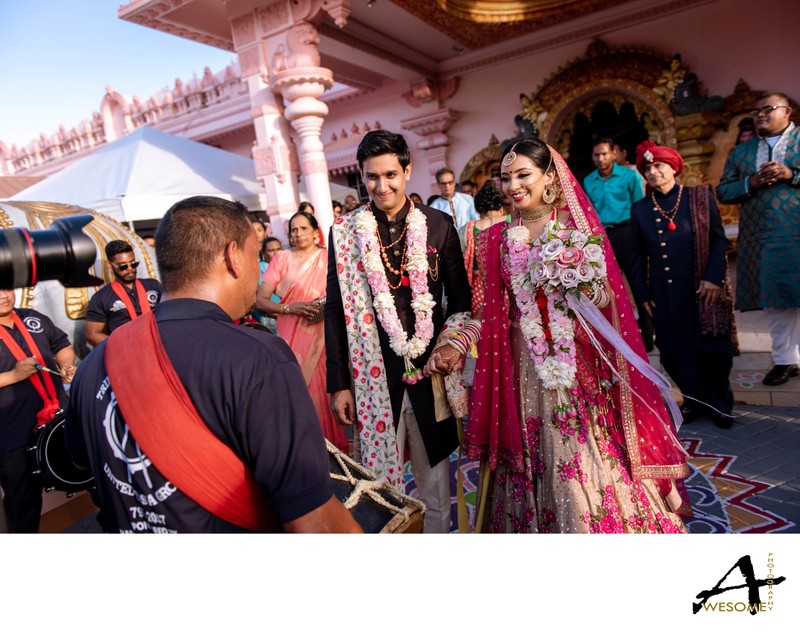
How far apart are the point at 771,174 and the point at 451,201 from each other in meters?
2.76

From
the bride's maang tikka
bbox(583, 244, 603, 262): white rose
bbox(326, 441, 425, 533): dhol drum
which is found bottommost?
bbox(326, 441, 425, 533): dhol drum

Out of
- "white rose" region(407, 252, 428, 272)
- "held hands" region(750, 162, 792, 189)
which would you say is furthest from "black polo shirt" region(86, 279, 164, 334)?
"held hands" region(750, 162, 792, 189)

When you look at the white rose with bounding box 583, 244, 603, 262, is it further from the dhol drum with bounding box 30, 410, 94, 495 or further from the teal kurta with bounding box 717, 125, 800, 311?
the teal kurta with bounding box 717, 125, 800, 311

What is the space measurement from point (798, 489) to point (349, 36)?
7.55m

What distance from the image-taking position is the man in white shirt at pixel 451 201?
210 inches

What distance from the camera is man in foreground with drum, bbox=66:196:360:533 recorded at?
1009mm

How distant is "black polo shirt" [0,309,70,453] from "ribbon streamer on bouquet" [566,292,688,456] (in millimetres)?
2869

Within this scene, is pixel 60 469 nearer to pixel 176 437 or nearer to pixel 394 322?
pixel 176 437

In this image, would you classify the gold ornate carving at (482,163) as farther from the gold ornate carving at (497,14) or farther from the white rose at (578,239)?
the white rose at (578,239)

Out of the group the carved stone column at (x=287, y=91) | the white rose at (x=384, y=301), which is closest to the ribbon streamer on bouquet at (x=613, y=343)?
the white rose at (x=384, y=301)

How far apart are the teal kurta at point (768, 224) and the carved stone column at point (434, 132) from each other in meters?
6.28

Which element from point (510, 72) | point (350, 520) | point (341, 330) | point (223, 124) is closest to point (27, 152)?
point (223, 124)

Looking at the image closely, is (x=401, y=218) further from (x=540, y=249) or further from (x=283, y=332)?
(x=283, y=332)
